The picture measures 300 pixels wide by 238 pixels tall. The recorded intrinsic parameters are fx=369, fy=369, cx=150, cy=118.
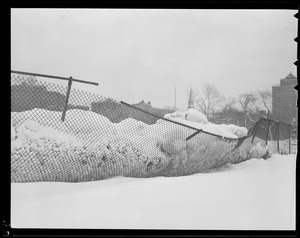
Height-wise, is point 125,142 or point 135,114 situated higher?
point 135,114

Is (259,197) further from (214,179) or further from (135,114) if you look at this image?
(135,114)

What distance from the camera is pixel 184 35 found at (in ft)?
8.21

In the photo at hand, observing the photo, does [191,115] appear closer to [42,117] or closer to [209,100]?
[209,100]

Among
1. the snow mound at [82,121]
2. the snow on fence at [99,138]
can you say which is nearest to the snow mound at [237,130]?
the snow on fence at [99,138]

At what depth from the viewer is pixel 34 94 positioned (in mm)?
2514

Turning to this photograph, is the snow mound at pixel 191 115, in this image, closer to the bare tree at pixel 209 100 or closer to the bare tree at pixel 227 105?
the bare tree at pixel 209 100

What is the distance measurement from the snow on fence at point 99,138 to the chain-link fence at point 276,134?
0.10m

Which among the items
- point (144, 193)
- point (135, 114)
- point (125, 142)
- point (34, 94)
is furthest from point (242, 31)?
point (34, 94)

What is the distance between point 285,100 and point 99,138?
133 centimetres

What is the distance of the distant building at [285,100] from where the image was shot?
8.33ft

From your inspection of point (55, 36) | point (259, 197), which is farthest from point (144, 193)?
point (55, 36)
